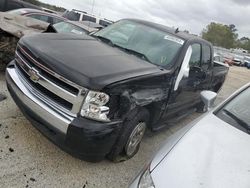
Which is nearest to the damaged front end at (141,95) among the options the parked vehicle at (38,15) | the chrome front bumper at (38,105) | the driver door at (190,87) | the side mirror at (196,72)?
the driver door at (190,87)

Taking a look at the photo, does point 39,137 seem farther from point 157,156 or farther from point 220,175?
point 220,175

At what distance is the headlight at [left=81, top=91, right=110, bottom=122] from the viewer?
130 inches

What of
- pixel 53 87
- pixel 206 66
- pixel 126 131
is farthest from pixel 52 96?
pixel 206 66

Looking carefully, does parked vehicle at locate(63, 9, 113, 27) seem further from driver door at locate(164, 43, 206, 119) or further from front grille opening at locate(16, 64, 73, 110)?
front grille opening at locate(16, 64, 73, 110)

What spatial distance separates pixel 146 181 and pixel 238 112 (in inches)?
59.8

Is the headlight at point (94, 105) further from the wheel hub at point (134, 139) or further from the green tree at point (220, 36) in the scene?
the green tree at point (220, 36)

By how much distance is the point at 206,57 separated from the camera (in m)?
6.24

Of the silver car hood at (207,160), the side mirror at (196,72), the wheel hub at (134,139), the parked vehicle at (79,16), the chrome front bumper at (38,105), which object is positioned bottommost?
the parked vehicle at (79,16)

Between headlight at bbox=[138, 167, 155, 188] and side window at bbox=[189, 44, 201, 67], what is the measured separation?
3176 mm

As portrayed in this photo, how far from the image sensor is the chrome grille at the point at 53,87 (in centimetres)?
333

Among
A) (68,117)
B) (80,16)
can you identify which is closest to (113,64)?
(68,117)

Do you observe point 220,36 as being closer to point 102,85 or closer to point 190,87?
point 190,87

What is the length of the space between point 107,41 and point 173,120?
5.67 feet

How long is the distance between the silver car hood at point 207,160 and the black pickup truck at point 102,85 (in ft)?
3.09
